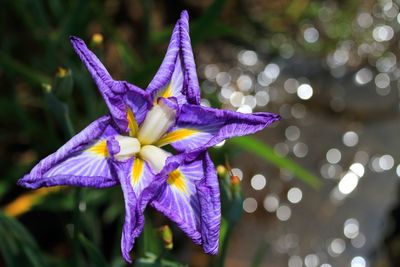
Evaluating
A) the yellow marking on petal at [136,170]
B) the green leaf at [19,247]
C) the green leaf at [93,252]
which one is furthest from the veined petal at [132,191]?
the green leaf at [19,247]

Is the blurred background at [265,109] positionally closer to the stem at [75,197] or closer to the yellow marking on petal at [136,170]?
the stem at [75,197]

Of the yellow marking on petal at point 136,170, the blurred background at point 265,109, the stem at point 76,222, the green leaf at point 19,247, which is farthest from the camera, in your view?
the blurred background at point 265,109

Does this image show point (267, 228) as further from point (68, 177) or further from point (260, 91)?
point (68, 177)

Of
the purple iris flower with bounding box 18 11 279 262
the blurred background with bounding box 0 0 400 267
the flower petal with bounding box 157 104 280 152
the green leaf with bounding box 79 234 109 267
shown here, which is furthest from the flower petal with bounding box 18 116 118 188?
the blurred background with bounding box 0 0 400 267

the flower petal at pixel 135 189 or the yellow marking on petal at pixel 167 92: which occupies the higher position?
the yellow marking on petal at pixel 167 92

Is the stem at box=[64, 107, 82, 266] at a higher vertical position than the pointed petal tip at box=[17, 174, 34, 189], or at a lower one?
lower

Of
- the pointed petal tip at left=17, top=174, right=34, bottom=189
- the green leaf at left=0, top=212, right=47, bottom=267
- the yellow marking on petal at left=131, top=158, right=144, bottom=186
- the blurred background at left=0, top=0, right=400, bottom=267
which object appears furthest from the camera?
the blurred background at left=0, top=0, right=400, bottom=267

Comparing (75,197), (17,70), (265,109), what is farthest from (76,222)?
(265,109)

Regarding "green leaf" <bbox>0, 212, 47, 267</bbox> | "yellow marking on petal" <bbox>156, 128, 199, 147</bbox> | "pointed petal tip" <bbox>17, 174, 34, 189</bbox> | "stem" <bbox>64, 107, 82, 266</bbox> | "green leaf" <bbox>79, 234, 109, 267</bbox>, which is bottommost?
"green leaf" <bbox>0, 212, 47, 267</bbox>

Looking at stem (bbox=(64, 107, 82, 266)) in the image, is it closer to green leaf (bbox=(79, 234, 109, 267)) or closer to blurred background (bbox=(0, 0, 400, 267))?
green leaf (bbox=(79, 234, 109, 267))
